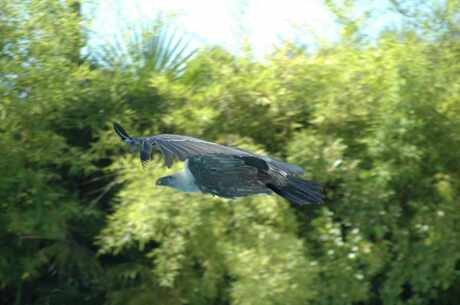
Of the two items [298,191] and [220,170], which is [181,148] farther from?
[298,191]

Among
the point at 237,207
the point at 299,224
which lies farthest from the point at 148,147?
the point at 299,224

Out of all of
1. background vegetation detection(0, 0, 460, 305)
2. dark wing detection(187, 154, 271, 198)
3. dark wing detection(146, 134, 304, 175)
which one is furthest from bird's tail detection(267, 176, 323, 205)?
background vegetation detection(0, 0, 460, 305)

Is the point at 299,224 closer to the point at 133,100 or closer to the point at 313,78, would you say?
the point at 313,78

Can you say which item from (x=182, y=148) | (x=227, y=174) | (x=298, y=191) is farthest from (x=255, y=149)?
(x=182, y=148)

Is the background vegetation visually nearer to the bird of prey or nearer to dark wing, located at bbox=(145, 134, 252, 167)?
the bird of prey

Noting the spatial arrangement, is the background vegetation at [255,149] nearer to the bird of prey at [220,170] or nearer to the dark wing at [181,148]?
the bird of prey at [220,170]

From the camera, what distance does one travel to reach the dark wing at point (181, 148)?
4207 mm

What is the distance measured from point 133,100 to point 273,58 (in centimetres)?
115

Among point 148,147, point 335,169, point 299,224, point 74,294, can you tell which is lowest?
point 74,294

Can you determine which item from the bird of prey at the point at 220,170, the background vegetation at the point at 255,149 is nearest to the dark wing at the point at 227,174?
the bird of prey at the point at 220,170

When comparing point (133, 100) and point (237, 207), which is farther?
point (133, 100)

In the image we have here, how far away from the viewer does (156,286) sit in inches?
302

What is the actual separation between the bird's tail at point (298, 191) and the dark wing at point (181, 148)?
549 millimetres

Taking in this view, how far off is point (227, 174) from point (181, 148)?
42cm
